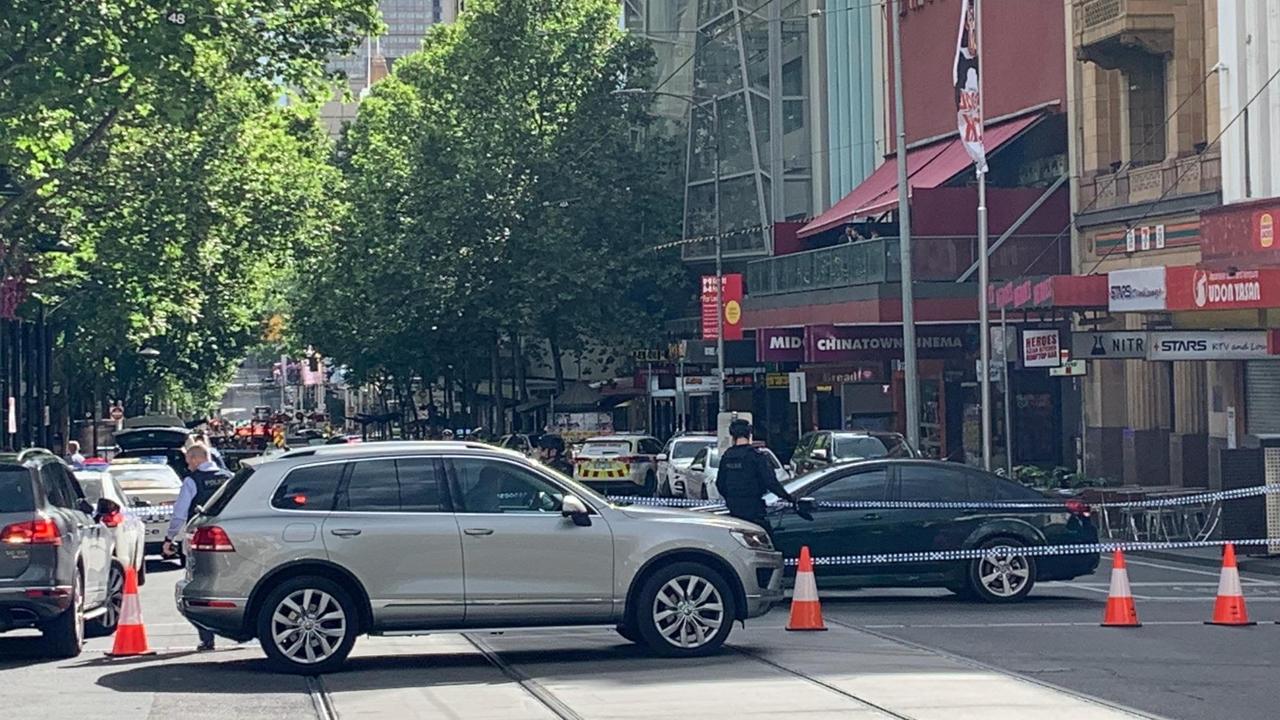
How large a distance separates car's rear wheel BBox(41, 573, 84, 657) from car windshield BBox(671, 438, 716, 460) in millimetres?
23756

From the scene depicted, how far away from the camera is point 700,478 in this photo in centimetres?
3572

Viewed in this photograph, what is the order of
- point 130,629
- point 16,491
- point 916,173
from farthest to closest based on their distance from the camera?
point 916,173, point 130,629, point 16,491

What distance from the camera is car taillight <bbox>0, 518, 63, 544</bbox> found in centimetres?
1507

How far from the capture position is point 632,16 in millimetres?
74250

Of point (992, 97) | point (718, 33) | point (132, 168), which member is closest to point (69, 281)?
point (132, 168)

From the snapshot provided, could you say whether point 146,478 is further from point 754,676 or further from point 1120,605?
point 754,676

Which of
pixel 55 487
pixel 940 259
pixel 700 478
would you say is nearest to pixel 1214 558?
pixel 700 478

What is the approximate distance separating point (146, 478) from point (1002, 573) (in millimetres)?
15286

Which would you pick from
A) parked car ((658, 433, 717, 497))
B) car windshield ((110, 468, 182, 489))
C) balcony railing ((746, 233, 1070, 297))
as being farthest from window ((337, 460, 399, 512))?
balcony railing ((746, 233, 1070, 297))

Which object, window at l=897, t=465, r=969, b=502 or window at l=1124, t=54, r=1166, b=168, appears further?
window at l=1124, t=54, r=1166, b=168

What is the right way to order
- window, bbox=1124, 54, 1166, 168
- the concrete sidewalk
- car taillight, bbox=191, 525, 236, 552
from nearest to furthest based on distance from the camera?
car taillight, bbox=191, 525, 236, 552 < the concrete sidewalk < window, bbox=1124, 54, 1166, 168

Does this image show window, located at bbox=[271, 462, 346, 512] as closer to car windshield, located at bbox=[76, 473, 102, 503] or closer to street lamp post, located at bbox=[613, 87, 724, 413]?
car windshield, located at bbox=[76, 473, 102, 503]

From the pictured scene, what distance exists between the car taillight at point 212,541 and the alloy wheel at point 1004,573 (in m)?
8.11

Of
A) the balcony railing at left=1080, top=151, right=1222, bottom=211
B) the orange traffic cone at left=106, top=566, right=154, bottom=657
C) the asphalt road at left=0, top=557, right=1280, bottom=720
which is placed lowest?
the asphalt road at left=0, top=557, right=1280, bottom=720
